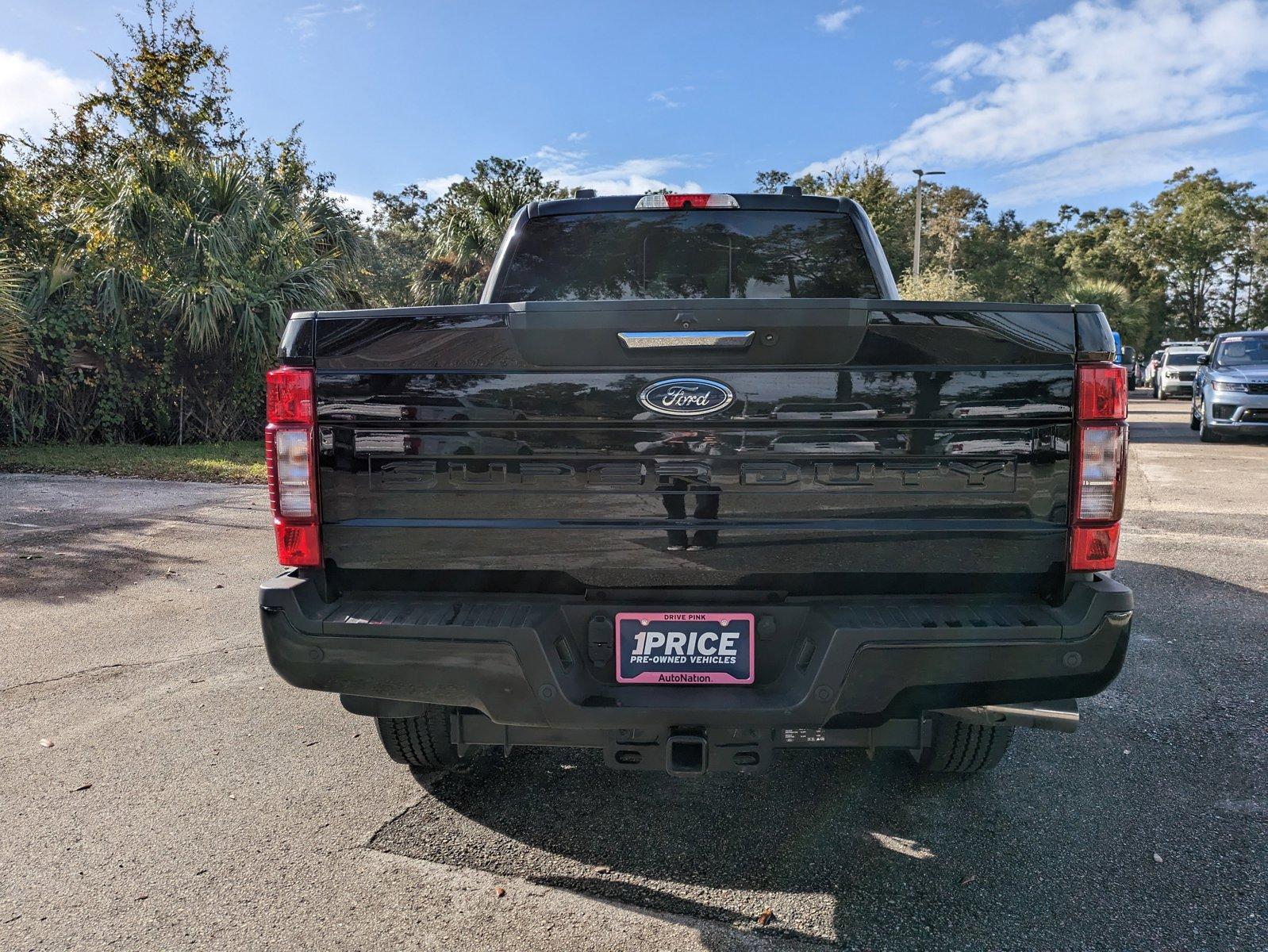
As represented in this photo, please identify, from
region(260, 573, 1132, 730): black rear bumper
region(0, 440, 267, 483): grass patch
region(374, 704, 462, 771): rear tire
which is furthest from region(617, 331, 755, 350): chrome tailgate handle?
region(0, 440, 267, 483): grass patch

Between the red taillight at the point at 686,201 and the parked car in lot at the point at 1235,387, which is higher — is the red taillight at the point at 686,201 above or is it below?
above

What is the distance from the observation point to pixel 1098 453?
91.2 inches

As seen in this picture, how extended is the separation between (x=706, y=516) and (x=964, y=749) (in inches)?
55.9

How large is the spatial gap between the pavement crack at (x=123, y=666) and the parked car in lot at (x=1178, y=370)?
30316mm

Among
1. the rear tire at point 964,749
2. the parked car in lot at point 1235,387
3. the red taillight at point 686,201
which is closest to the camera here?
the rear tire at point 964,749

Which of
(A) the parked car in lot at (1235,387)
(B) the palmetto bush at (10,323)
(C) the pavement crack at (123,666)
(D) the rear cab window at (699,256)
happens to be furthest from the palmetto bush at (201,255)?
(A) the parked car in lot at (1235,387)

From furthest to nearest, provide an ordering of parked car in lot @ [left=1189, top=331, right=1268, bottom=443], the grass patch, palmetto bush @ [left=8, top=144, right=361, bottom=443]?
parked car in lot @ [left=1189, top=331, right=1268, bottom=443] < palmetto bush @ [left=8, top=144, right=361, bottom=443] < the grass patch

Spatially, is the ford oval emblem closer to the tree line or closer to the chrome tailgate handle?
the chrome tailgate handle

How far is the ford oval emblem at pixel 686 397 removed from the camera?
2326 millimetres

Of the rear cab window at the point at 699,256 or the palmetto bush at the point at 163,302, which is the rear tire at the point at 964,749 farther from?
the palmetto bush at the point at 163,302

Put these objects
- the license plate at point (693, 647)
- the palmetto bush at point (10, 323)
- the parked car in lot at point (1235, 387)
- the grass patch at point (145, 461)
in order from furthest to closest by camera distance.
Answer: the parked car in lot at point (1235, 387) < the palmetto bush at point (10, 323) < the grass patch at point (145, 461) < the license plate at point (693, 647)

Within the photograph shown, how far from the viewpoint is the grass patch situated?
1054cm

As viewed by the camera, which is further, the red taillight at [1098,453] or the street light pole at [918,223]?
the street light pole at [918,223]

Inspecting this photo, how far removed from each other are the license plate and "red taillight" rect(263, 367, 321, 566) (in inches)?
36.3
